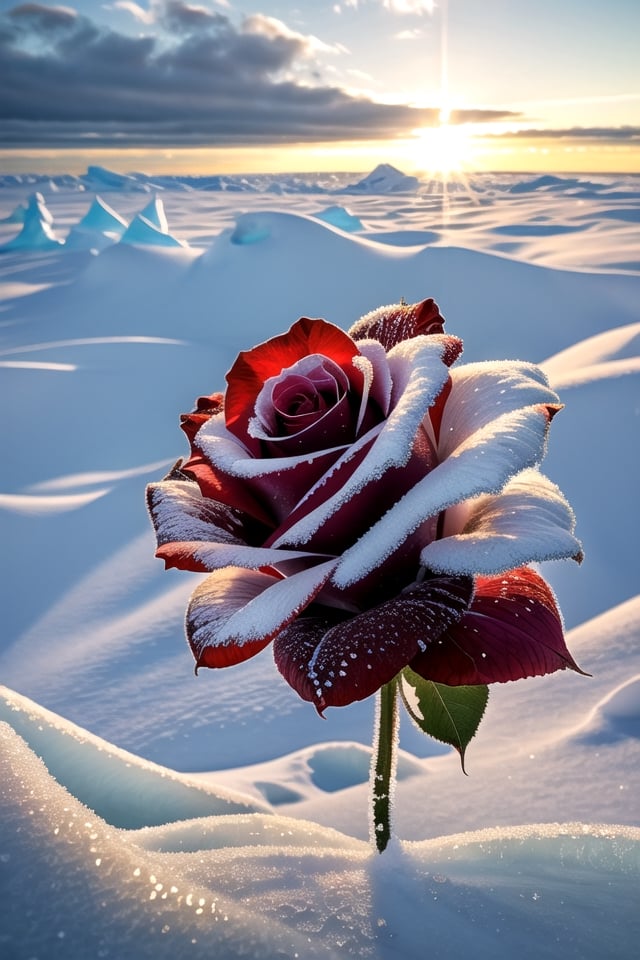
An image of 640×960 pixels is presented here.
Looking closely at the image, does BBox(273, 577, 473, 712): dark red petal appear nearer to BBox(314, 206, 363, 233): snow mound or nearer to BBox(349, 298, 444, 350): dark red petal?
BBox(349, 298, 444, 350): dark red petal

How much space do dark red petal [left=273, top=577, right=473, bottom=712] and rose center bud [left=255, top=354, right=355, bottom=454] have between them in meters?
0.12

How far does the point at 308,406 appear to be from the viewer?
55 centimetres

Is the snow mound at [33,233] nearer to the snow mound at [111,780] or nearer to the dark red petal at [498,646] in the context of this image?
the snow mound at [111,780]

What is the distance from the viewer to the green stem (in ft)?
Result: 1.90

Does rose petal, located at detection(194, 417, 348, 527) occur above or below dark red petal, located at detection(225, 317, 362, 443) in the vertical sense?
below

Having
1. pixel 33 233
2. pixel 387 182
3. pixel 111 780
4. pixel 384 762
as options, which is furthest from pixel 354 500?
pixel 387 182

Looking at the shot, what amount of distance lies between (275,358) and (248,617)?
8.8 inches

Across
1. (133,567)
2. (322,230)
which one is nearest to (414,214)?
(322,230)

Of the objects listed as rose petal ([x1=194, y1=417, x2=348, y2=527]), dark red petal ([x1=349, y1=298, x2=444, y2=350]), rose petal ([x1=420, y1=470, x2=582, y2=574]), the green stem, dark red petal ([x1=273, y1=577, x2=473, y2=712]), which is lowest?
the green stem

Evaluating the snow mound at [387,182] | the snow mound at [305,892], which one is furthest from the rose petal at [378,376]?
the snow mound at [387,182]

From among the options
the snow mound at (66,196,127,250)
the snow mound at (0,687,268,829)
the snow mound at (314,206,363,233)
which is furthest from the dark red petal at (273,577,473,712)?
the snow mound at (66,196,127,250)

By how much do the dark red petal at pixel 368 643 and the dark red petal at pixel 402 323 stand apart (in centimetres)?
23

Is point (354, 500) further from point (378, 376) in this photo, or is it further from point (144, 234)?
point (144, 234)

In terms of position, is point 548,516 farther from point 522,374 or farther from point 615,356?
point 615,356
